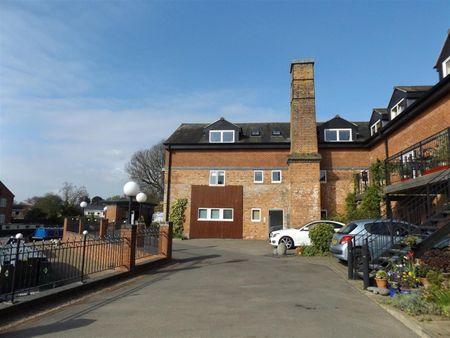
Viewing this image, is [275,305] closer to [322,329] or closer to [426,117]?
[322,329]

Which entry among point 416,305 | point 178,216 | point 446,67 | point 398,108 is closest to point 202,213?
point 178,216

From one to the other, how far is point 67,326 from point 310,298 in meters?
5.06

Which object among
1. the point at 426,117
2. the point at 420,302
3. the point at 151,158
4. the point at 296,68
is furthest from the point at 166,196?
A: the point at 151,158

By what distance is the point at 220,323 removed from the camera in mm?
6074

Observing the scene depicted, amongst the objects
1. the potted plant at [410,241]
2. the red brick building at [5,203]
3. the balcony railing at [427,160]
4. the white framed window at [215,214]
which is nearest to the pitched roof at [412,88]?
the balcony railing at [427,160]

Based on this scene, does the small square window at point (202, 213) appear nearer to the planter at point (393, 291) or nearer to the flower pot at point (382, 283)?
the flower pot at point (382, 283)

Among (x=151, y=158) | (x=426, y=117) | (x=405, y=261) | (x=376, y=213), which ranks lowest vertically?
(x=405, y=261)

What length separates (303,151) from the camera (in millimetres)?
24125

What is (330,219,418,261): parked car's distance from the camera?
11.1 meters

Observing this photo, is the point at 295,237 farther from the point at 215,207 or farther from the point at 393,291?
the point at 393,291

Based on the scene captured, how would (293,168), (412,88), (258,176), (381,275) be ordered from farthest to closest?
(258,176)
(293,168)
(412,88)
(381,275)

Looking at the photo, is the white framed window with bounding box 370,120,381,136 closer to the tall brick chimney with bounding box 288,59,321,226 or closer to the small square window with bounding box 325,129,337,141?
the small square window with bounding box 325,129,337,141

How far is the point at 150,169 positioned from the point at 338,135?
37.3 meters

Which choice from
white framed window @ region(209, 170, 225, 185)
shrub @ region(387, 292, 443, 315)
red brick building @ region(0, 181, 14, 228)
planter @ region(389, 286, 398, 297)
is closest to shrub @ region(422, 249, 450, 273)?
planter @ region(389, 286, 398, 297)
